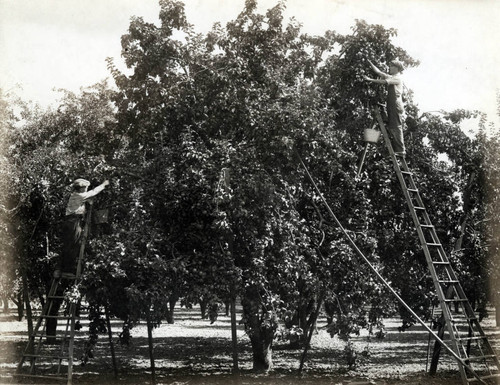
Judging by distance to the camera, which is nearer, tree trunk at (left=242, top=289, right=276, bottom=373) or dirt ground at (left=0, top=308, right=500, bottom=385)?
tree trunk at (left=242, top=289, right=276, bottom=373)

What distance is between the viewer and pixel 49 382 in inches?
487

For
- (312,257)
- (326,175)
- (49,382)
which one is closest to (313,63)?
(326,175)

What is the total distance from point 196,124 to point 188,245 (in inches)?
102

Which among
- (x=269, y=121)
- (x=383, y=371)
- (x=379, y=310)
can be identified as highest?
(x=269, y=121)

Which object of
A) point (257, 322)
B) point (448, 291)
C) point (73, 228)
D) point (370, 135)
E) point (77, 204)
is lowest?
point (257, 322)

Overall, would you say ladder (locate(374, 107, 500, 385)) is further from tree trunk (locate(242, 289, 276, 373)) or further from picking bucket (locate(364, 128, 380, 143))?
tree trunk (locate(242, 289, 276, 373))

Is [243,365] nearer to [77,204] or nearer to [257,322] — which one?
[257,322]

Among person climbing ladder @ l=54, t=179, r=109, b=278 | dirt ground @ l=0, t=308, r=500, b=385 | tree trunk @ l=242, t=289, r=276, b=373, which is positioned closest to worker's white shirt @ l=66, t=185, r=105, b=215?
person climbing ladder @ l=54, t=179, r=109, b=278

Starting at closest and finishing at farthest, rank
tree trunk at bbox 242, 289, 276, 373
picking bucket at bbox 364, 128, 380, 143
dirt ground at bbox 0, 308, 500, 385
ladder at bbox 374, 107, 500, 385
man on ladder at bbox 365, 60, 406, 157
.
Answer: ladder at bbox 374, 107, 500, 385 → picking bucket at bbox 364, 128, 380, 143 → man on ladder at bbox 365, 60, 406, 157 → tree trunk at bbox 242, 289, 276, 373 → dirt ground at bbox 0, 308, 500, 385

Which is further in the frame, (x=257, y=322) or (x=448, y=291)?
(x=257, y=322)

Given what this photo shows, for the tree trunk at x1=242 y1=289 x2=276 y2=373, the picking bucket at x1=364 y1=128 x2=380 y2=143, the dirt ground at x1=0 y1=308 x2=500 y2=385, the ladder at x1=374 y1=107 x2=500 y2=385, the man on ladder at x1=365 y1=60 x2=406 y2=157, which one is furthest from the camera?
the dirt ground at x1=0 y1=308 x2=500 y2=385

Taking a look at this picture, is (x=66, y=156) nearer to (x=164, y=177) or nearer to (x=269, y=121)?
(x=164, y=177)

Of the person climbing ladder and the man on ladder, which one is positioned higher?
the man on ladder

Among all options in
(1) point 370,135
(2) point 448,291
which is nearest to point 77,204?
(1) point 370,135
